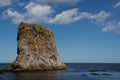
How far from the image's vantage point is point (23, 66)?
334 feet

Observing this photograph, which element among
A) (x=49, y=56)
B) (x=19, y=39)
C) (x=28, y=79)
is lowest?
(x=28, y=79)

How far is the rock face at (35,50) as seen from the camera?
103500 mm

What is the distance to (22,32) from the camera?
110 m

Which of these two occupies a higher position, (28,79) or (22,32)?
(22,32)

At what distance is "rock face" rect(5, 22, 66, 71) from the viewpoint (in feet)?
340

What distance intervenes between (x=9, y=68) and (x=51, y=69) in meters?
16.0

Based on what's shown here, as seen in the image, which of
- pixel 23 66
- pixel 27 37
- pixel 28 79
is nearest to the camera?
pixel 28 79

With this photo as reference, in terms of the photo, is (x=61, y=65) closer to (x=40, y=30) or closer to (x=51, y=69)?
(x=51, y=69)

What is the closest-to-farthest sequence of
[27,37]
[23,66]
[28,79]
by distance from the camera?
[28,79] < [23,66] < [27,37]

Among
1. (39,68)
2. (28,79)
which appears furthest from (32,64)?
(28,79)

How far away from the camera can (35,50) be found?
106875 millimetres

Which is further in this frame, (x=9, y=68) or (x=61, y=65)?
(x=61, y=65)

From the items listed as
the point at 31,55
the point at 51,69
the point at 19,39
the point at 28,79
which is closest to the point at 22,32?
the point at 19,39

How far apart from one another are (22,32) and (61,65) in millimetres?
21070
